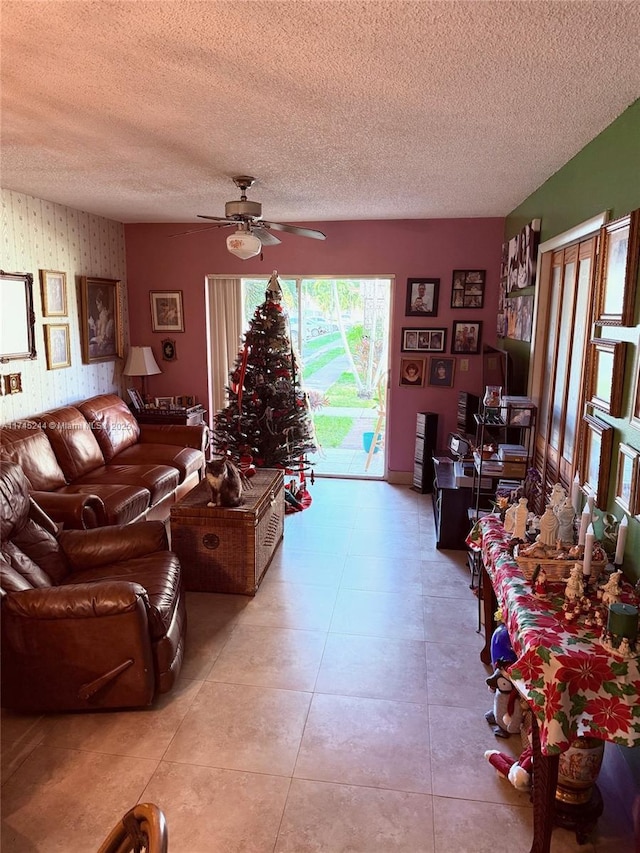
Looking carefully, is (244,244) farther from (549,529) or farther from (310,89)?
(549,529)

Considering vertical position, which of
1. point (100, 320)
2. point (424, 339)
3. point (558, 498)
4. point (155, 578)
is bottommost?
point (155, 578)

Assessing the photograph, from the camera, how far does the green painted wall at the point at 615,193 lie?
2.30 meters

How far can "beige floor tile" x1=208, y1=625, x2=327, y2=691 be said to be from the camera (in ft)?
9.47

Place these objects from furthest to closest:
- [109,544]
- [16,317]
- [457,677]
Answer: [16,317], [109,544], [457,677]

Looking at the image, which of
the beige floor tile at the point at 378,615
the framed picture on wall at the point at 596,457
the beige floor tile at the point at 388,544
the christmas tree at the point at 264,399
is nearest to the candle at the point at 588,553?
the framed picture on wall at the point at 596,457

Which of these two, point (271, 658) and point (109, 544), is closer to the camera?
point (271, 658)

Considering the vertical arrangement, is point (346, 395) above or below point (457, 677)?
above

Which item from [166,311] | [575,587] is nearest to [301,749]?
[575,587]

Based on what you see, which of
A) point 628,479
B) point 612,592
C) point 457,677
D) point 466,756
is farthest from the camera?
point 457,677

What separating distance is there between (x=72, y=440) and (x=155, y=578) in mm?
2253

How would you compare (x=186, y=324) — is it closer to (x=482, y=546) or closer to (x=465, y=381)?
(x=465, y=381)

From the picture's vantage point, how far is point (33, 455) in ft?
13.9

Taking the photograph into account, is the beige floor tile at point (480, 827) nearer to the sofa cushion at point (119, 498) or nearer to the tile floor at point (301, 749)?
the tile floor at point (301, 749)

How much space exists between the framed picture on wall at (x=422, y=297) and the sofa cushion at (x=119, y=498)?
3255 mm
